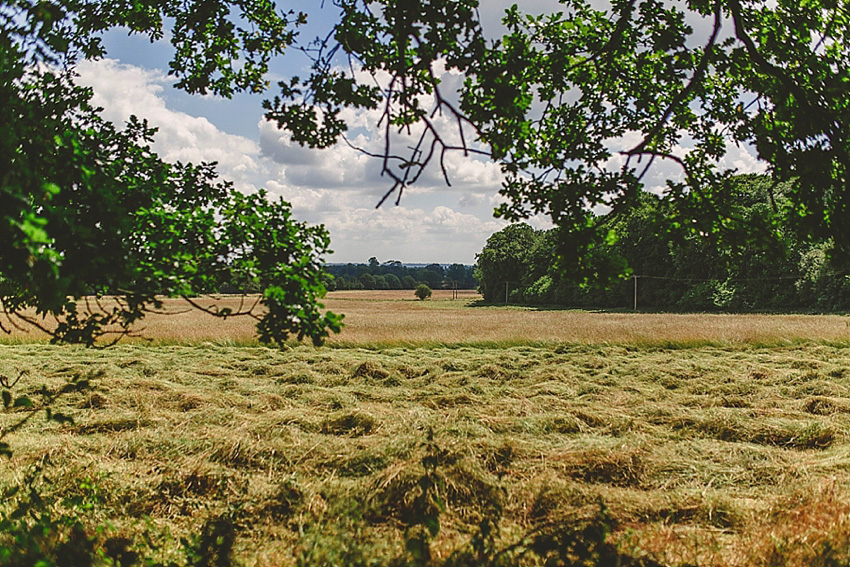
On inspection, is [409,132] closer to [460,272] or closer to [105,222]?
[105,222]

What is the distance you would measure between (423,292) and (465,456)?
211 ft

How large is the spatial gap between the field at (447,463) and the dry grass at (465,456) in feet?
0.07

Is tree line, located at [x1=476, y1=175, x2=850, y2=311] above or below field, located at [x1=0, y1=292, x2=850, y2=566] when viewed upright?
above

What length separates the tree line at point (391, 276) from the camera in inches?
3860

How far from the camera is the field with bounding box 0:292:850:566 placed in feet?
13.1

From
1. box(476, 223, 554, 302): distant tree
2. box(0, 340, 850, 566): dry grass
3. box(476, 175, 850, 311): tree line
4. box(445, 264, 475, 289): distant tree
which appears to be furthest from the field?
box(445, 264, 475, 289): distant tree

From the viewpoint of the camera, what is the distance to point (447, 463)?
16.9 ft

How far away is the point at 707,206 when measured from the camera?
4652mm

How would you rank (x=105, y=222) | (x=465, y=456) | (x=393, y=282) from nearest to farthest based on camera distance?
1. (x=105, y=222)
2. (x=465, y=456)
3. (x=393, y=282)

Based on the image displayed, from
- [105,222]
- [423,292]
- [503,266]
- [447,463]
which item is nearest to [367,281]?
[423,292]

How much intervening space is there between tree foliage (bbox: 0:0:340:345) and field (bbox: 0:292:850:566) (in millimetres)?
1223

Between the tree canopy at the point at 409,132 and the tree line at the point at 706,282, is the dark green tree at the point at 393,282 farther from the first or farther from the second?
the tree canopy at the point at 409,132

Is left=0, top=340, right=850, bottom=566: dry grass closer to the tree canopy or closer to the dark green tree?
the tree canopy

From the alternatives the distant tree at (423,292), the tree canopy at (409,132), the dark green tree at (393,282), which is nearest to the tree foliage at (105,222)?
the tree canopy at (409,132)
